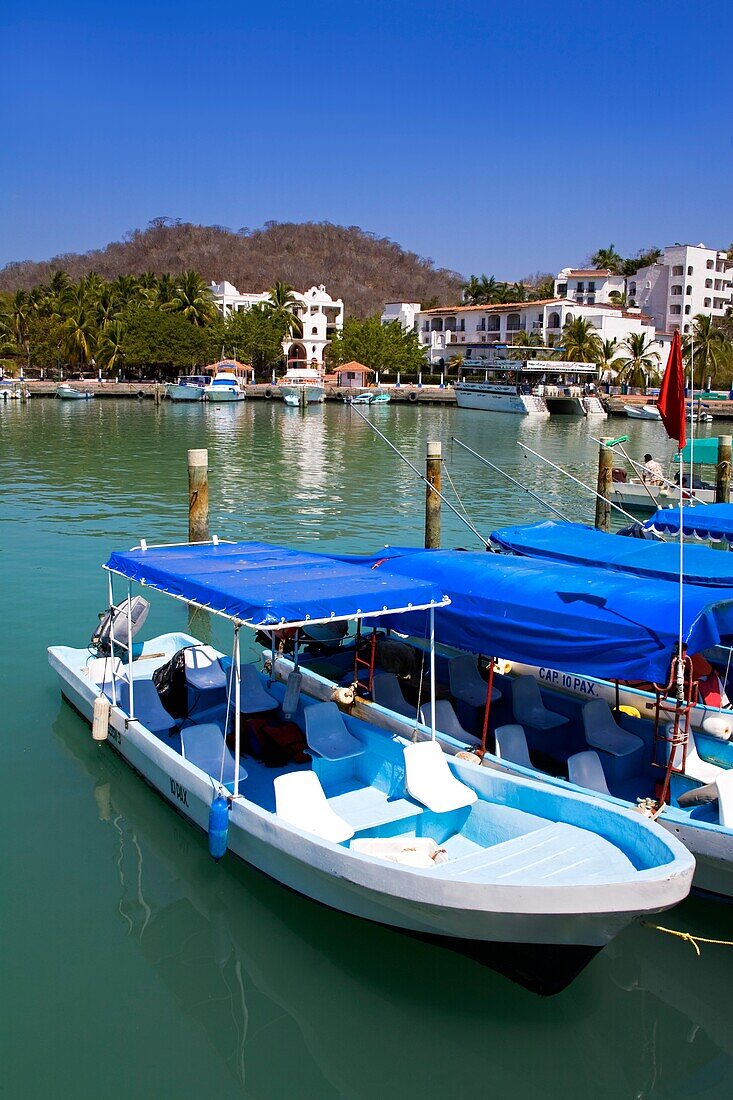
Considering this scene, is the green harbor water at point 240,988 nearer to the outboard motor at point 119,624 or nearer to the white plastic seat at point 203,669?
the outboard motor at point 119,624

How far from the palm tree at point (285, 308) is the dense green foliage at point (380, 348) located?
22.5 ft

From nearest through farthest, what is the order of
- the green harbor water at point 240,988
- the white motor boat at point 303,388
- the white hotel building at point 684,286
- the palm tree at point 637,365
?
the green harbor water at point 240,988
the white motor boat at point 303,388
the palm tree at point 637,365
the white hotel building at point 684,286

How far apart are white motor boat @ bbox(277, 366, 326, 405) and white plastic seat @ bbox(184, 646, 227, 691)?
76321 millimetres

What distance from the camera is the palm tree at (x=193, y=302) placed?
4233 inches

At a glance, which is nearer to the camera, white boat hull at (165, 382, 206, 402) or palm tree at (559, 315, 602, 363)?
white boat hull at (165, 382, 206, 402)

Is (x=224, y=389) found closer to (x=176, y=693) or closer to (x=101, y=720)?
(x=176, y=693)

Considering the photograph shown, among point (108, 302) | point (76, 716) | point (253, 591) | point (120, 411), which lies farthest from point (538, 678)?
point (108, 302)

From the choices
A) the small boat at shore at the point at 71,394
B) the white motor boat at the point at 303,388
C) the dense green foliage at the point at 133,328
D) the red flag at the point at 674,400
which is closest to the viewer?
the red flag at the point at 674,400

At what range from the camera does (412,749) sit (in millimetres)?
9070

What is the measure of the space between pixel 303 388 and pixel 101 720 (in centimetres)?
7880

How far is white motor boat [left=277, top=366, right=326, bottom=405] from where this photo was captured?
8850cm

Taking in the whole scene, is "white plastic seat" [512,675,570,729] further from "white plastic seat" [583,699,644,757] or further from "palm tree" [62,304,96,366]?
"palm tree" [62,304,96,366]

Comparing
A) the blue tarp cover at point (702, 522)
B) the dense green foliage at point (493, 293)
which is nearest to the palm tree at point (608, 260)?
the dense green foliage at point (493, 293)

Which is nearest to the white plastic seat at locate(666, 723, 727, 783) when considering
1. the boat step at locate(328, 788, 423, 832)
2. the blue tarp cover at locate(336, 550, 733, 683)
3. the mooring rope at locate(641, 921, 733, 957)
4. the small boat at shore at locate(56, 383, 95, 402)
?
the blue tarp cover at locate(336, 550, 733, 683)
